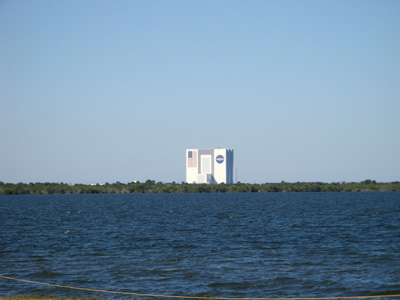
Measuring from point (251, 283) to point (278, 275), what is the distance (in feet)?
8.62

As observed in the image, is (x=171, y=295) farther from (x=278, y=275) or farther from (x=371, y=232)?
(x=371, y=232)

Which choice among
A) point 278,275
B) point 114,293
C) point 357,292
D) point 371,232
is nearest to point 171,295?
point 114,293

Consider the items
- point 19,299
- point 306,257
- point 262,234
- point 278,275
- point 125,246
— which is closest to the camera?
point 19,299

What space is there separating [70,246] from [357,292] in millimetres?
27523

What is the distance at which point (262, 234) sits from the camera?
183 feet

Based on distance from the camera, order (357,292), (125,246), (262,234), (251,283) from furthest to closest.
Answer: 1. (262,234)
2. (125,246)
3. (251,283)
4. (357,292)

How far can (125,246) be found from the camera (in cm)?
4622

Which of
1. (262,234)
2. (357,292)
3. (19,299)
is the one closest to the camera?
(19,299)

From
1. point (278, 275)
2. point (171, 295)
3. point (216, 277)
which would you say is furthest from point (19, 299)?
point (278, 275)

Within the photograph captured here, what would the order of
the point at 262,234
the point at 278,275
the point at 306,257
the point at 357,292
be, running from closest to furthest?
the point at 357,292
the point at 278,275
the point at 306,257
the point at 262,234

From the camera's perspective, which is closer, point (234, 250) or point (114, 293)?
point (114, 293)

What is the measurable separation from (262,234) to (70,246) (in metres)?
20.4

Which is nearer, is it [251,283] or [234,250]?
[251,283]

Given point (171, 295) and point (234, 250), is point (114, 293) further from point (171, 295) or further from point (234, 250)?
point (234, 250)
